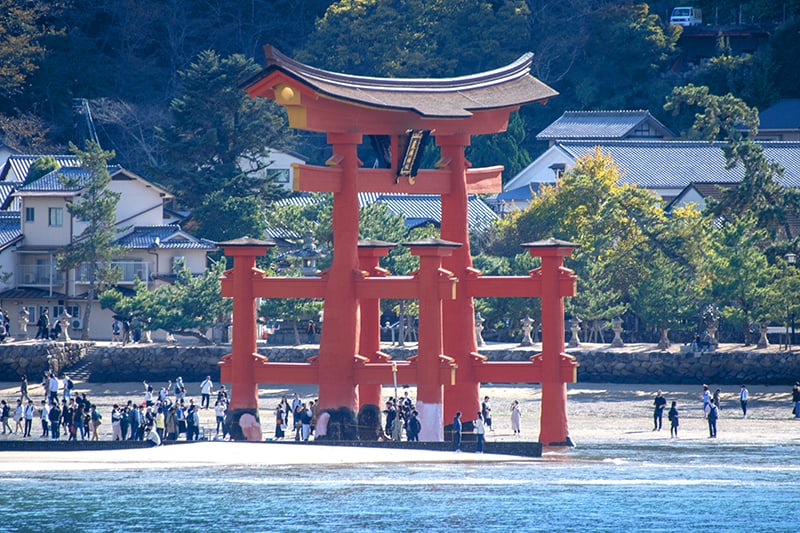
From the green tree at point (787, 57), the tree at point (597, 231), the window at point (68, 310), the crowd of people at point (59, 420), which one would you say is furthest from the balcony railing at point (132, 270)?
the green tree at point (787, 57)

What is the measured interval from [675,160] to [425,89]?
45406mm

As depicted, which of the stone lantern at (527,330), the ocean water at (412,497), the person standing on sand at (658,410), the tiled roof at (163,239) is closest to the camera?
the ocean water at (412,497)

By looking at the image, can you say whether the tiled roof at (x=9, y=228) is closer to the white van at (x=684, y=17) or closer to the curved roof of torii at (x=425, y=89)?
the curved roof of torii at (x=425, y=89)

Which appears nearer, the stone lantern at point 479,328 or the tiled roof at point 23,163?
the stone lantern at point 479,328

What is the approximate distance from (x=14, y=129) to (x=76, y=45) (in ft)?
29.8

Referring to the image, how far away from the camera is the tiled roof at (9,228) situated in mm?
79375

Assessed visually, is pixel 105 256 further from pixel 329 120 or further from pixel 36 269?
pixel 329 120

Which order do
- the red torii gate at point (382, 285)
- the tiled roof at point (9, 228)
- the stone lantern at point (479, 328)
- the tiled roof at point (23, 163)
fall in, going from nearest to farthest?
1. the red torii gate at point (382, 285)
2. the stone lantern at point (479, 328)
3. the tiled roof at point (9, 228)
4. the tiled roof at point (23, 163)

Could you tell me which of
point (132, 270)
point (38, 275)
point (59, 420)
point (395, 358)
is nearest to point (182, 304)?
point (132, 270)

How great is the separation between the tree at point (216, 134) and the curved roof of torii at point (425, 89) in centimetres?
3129

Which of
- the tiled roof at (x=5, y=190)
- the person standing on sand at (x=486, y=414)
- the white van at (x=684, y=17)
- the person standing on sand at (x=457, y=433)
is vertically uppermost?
the white van at (x=684, y=17)

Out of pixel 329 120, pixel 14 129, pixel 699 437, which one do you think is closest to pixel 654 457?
pixel 699 437

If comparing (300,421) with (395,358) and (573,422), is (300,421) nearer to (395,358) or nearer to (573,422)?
(573,422)

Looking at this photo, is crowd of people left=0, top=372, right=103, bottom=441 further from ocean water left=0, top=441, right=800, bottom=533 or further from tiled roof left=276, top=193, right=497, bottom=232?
tiled roof left=276, top=193, right=497, bottom=232
